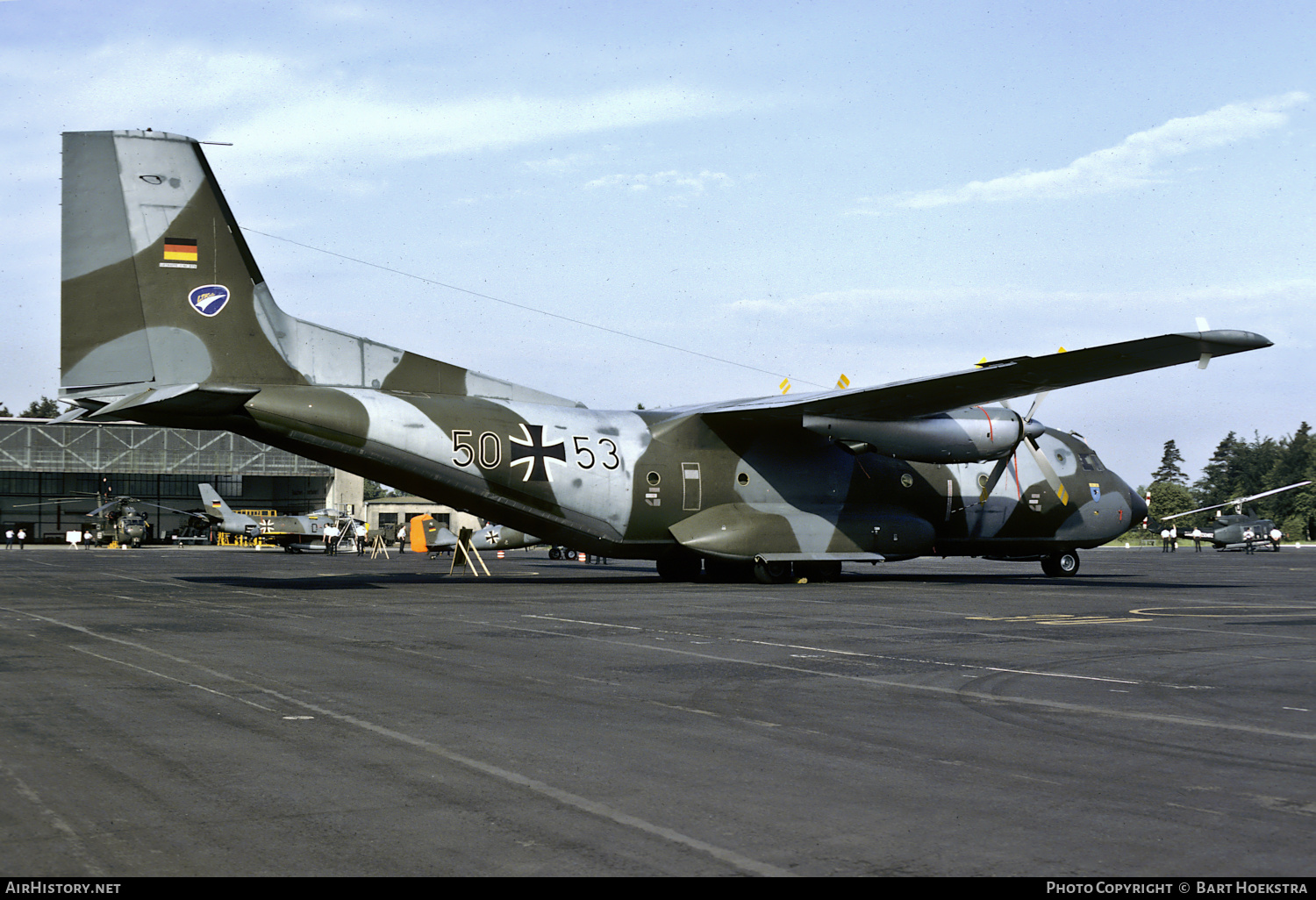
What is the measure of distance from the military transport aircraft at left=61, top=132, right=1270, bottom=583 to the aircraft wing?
0.08m

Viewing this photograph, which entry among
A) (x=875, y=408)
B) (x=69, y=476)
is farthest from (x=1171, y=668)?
(x=69, y=476)

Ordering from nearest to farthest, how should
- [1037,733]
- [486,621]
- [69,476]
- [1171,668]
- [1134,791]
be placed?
[1134,791], [1037,733], [1171,668], [486,621], [69,476]

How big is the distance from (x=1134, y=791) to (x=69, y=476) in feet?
361

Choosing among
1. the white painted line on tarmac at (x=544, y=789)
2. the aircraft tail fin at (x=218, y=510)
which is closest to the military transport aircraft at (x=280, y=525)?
the aircraft tail fin at (x=218, y=510)

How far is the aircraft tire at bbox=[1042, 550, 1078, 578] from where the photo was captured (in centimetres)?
3162

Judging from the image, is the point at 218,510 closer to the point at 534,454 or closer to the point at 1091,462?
the point at 534,454

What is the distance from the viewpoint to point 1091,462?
3150cm

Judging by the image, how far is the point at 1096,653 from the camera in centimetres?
1284

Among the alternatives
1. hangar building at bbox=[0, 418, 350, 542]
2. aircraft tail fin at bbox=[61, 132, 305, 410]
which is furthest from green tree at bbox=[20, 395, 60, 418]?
aircraft tail fin at bbox=[61, 132, 305, 410]

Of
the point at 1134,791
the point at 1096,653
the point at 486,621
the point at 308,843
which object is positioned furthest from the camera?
the point at 486,621

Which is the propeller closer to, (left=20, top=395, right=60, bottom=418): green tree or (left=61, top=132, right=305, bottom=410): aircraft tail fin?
(left=61, top=132, right=305, bottom=410): aircraft tail fin

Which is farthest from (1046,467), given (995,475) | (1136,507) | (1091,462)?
(1136,507)
